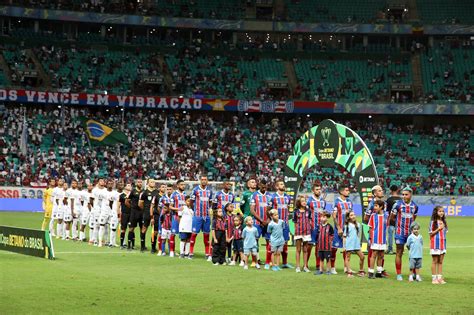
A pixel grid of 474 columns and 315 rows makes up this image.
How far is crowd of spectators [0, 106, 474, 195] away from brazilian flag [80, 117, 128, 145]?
0.66 meters

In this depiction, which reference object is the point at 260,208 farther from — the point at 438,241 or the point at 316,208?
the point at 438,241

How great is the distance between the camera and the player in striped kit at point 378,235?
2222 centimetres

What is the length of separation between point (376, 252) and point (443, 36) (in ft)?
204

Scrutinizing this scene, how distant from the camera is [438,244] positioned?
21.4 meters

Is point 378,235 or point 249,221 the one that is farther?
point 249,221

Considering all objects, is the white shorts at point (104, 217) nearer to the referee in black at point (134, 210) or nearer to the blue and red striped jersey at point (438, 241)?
the referee in black at point (134, 210)

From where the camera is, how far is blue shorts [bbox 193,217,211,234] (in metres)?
27.3

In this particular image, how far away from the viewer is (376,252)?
73.6 ft

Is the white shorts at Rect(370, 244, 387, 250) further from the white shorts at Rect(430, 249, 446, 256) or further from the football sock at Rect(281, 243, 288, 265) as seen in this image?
the football sock at Rect(281, 243, 288, 265)

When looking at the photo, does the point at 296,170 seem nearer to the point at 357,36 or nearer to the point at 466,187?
the point at 466,187

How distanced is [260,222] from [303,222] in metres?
2.04

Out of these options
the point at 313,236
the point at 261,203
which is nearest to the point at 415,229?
the point at 313,236

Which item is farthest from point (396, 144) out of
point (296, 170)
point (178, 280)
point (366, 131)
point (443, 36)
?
point (178, 280)

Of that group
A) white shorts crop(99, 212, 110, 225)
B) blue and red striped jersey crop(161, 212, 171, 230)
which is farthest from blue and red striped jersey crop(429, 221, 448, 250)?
white shorts crop(99, 212, 110, 225)
